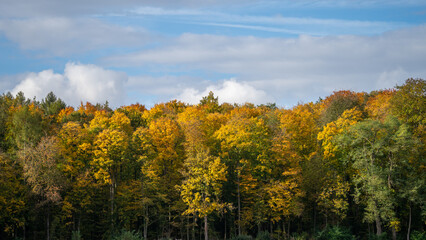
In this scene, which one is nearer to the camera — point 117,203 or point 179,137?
point 117,203

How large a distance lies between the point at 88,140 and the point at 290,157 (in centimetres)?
2812

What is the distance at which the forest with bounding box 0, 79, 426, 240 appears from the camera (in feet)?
168

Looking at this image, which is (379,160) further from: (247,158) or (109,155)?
(109,155)

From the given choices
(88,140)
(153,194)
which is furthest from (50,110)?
(153,194)

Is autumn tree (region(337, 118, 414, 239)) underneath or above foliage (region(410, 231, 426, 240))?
above

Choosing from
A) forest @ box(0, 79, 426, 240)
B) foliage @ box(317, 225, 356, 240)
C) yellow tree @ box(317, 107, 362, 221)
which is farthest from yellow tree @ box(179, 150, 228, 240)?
yellow tree @ box(317, 107, 362, 221)

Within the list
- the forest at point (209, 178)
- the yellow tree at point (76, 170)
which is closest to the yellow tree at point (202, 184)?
the forest at point (209, 178)

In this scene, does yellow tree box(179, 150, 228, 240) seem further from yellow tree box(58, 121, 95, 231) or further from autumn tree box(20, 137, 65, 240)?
autumn tree box(20, 137, 65, 240)

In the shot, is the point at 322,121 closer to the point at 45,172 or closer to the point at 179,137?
the point at 179,137

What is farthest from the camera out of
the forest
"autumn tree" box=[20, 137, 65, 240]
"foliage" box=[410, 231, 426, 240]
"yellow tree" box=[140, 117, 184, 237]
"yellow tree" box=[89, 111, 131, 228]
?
"yellow tree" box=[140, 117, 184, 237]

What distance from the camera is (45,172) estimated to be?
49.4 m

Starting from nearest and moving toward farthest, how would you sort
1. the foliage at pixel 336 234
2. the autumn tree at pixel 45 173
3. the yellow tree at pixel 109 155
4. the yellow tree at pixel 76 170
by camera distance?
the autumn tree at pixel 45 173 → the foliage at pixel 336 234 → the yellow tree at pixel 76 170 → the yellow tree at pixel 109 155

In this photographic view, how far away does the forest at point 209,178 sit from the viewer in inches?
2014

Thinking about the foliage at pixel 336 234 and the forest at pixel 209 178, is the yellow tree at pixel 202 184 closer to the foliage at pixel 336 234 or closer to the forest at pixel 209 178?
the forest at pixel 209 178
